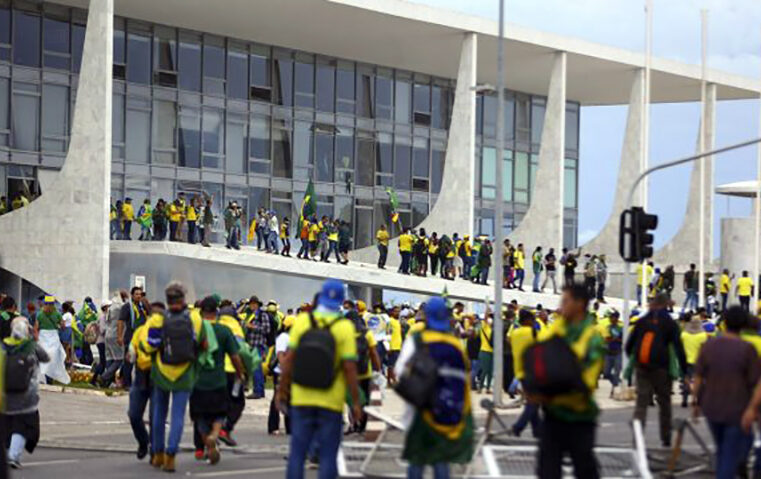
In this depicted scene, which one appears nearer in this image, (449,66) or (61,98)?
(61,98)

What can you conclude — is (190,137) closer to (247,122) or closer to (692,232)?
(247,122)

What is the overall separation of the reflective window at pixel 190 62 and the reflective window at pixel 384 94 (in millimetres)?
8852

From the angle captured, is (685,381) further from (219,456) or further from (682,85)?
(682,85)

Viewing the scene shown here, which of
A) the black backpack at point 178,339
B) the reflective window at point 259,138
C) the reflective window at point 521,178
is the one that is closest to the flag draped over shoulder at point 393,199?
the reflective window at point 259,138

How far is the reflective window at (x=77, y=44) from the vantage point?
154 ft

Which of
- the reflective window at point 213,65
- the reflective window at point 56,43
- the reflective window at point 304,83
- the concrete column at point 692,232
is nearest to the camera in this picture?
the reflective window at point 56,43

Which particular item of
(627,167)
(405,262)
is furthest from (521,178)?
(405,262)

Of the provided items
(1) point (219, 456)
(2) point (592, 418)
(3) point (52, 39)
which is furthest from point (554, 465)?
(3) point (52, 39)

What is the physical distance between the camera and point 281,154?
54.2 metres

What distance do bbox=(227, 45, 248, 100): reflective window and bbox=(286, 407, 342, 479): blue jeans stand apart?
41.6 meters

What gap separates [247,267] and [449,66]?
52.9 ft

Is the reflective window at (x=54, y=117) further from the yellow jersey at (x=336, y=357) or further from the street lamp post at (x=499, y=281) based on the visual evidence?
the yellow jersey at (x=336, y=357)

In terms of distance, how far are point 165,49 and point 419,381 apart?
41064 millimetres

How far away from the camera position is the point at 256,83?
5312 centimetres
